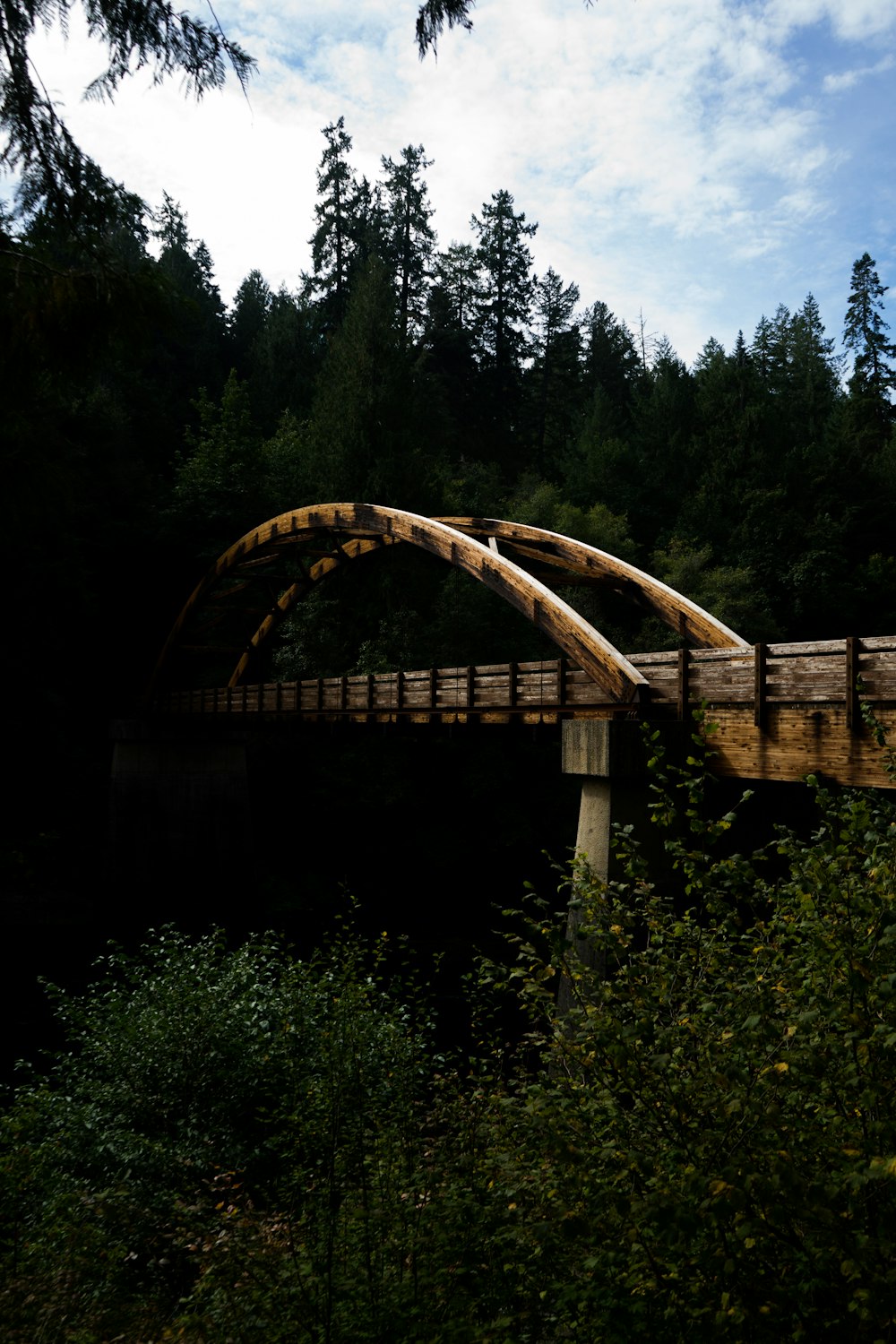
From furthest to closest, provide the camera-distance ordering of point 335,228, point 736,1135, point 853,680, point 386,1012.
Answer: point 335,228 → point 386,1012 → point 853,680 → point 736,1135

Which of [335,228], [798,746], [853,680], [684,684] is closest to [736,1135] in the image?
[853,680]

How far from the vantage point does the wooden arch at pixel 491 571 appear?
12.2 metres

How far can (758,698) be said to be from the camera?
9.50m

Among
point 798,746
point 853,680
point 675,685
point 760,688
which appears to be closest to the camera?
point 853,680

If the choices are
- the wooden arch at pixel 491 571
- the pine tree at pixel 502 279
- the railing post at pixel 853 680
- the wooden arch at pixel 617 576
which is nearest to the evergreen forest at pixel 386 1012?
the railing post at pixel 853 680

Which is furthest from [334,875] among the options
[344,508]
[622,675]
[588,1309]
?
[588,1309]

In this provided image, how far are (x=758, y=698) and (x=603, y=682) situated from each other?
240cm

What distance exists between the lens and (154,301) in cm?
734

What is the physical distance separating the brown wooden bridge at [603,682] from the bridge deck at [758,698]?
14 millimetres

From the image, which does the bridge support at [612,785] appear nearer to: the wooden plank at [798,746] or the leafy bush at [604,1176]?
the wooden plank at [798,746]

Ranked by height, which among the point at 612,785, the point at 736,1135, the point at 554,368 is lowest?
the point at 736,1135

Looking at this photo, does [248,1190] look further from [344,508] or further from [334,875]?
[334,875]

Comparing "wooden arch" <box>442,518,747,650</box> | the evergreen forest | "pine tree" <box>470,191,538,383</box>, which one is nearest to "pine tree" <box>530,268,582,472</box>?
"pine tree" <box>470,191,538,383</box>

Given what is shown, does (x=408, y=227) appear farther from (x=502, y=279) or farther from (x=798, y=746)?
(x=798, y=746)
